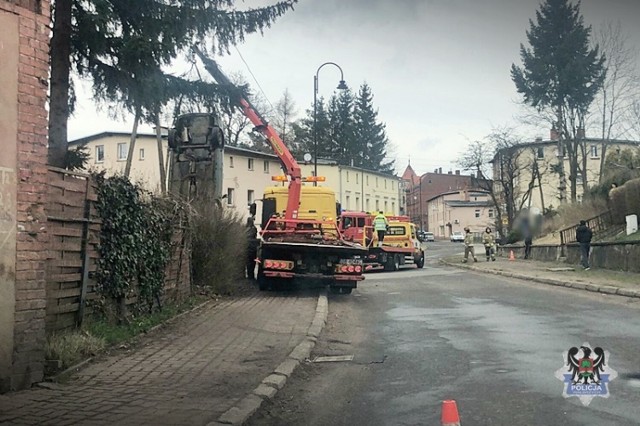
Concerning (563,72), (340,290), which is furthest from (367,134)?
(340,290)

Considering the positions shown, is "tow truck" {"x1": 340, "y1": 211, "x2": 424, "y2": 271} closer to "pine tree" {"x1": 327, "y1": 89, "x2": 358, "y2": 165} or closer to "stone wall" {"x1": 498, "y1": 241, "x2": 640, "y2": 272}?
"stone wall" {"x1": 498, "y1": 241, "x2": 640, "y2": 272}

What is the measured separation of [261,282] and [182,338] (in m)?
7.77

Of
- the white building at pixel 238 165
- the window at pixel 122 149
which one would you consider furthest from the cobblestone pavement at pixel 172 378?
the window at pixel 122 149

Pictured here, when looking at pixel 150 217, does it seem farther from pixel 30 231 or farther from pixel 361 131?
pixel 361 131

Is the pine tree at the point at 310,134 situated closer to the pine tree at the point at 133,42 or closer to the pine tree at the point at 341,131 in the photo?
the pine tree at the point at 341,131

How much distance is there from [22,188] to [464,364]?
5442 millimetres

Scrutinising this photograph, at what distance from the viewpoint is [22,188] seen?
652 centimetres

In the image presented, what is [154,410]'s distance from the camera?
5746mm

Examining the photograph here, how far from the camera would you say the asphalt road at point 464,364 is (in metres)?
5.87

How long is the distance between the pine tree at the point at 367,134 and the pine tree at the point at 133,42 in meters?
65.8

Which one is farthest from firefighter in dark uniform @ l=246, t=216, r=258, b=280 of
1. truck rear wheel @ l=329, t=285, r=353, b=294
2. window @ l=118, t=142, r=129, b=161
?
window @ l=118, t=142, r=129, b=161

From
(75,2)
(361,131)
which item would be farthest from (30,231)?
(361,131)
